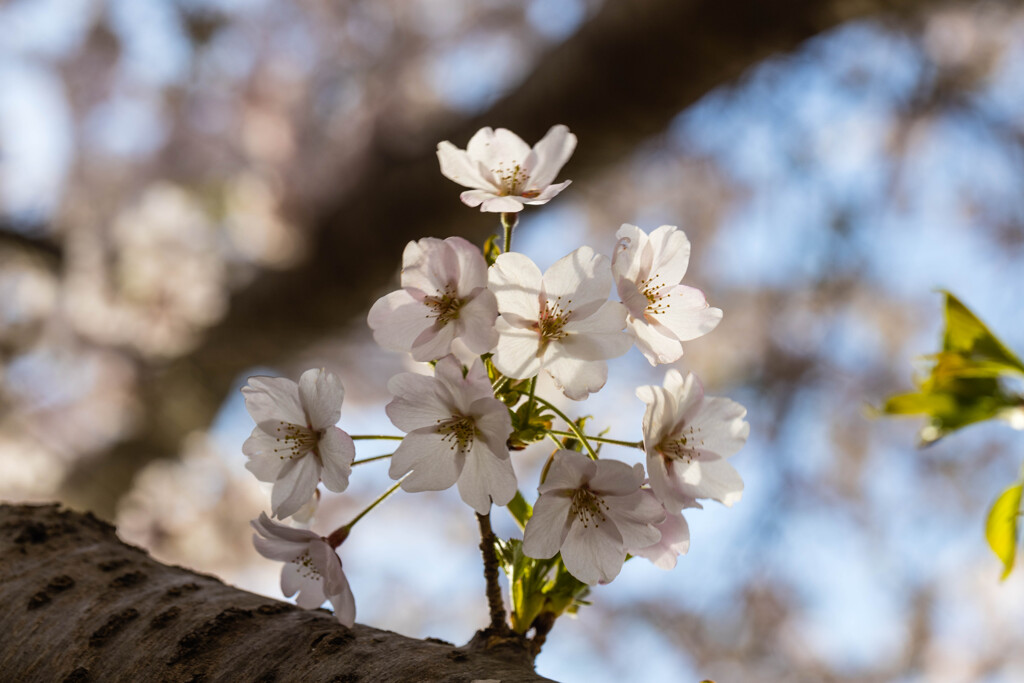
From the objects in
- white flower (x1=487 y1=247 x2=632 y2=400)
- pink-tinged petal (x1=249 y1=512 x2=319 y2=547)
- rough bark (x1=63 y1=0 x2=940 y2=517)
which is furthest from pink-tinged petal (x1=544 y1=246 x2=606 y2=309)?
rough bark (x1=63 y1=0 x2=940 y2=517)

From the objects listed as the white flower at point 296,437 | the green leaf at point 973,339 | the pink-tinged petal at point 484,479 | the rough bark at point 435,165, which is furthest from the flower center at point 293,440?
the rough bark at point 435,165

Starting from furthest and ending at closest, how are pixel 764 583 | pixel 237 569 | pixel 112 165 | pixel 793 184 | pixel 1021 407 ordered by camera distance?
pixel 237 569, pixel 112 165, pixel 764 583, pixel 793 184, pixel 1021 407

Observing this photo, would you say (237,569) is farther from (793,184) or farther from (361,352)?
(793,184)

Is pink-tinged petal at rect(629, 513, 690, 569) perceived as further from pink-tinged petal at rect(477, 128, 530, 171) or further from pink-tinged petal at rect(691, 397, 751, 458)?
pink-tinged petal at rect(477, 128, 530, 171)

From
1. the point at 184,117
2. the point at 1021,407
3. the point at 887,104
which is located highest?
the point at 184,117

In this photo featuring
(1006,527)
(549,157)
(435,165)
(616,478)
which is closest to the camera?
(616,478)

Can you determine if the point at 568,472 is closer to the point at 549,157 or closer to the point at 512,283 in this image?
the point at 512,283

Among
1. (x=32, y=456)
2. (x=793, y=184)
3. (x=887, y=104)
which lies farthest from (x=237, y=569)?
(x=887, y=104)

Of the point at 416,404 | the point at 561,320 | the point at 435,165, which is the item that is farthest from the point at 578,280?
the point at 435,165
